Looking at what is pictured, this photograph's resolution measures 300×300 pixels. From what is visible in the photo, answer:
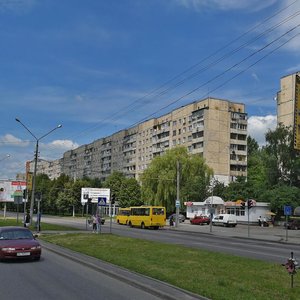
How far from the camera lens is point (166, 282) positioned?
11219 millimetres

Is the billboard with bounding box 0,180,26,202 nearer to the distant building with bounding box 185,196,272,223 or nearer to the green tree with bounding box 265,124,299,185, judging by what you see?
the distant building with bounding box 185,196,272,223

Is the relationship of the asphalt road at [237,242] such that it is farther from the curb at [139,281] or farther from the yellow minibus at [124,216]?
the yellow minibus at [124,216]

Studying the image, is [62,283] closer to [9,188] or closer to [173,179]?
[173,179]

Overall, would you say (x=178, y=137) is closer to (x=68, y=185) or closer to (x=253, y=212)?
(x=68, y=185)

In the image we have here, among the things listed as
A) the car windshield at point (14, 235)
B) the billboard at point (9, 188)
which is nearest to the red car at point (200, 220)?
the billboard at point (9, 188)

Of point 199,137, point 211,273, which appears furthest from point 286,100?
point 211,273

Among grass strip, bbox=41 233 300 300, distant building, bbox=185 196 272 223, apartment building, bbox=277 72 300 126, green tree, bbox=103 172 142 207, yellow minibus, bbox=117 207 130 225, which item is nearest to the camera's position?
grass strip, bbox=41 233 300 300

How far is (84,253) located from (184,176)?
59727 mm

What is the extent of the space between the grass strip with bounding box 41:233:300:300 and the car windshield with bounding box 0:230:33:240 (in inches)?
101

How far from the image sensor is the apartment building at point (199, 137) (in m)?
106

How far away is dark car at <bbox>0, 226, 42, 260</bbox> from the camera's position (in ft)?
54.0

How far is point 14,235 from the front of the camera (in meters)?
17.8

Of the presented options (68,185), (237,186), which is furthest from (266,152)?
(68,185)

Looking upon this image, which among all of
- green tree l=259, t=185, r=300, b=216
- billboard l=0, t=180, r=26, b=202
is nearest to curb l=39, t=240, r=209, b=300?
green tree l=259, t=185, r=300, b=216
